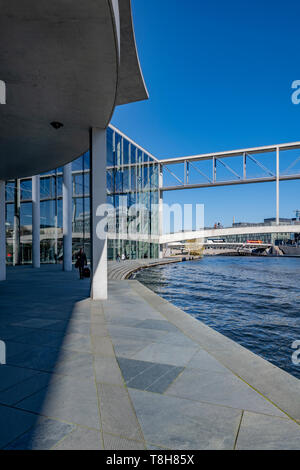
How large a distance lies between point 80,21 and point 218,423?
18.1ft

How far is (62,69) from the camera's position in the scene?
5.40m

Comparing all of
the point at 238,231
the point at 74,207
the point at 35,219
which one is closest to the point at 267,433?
the point at 35,219

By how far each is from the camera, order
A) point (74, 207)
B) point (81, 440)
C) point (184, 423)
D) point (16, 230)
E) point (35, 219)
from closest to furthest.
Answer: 1. point (81, 440)
2. point (184, 423)
3. point (35, 219)
4. point (16, 230)
5. point (74, 207)

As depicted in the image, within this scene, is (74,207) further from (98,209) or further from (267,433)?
(267,433)

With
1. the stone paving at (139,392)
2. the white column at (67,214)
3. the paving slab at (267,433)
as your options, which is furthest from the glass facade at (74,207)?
the paving slab at (267,433)

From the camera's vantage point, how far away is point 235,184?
6369 centimetres

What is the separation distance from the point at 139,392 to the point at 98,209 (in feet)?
21.8

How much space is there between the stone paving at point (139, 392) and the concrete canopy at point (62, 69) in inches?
201

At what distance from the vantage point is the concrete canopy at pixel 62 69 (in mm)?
4039

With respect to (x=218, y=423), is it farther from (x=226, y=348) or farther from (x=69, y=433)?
(x=226, y=348)

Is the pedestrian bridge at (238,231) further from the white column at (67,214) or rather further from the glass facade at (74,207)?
the white column at (67,214)

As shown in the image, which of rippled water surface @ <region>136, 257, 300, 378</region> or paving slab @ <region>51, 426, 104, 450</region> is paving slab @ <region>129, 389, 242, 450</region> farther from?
rippled water surface @ <region>136, 257, 300, 378</region>

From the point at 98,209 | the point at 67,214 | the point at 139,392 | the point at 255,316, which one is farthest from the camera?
the point at 67,214

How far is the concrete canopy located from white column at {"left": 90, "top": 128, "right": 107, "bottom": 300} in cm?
53
